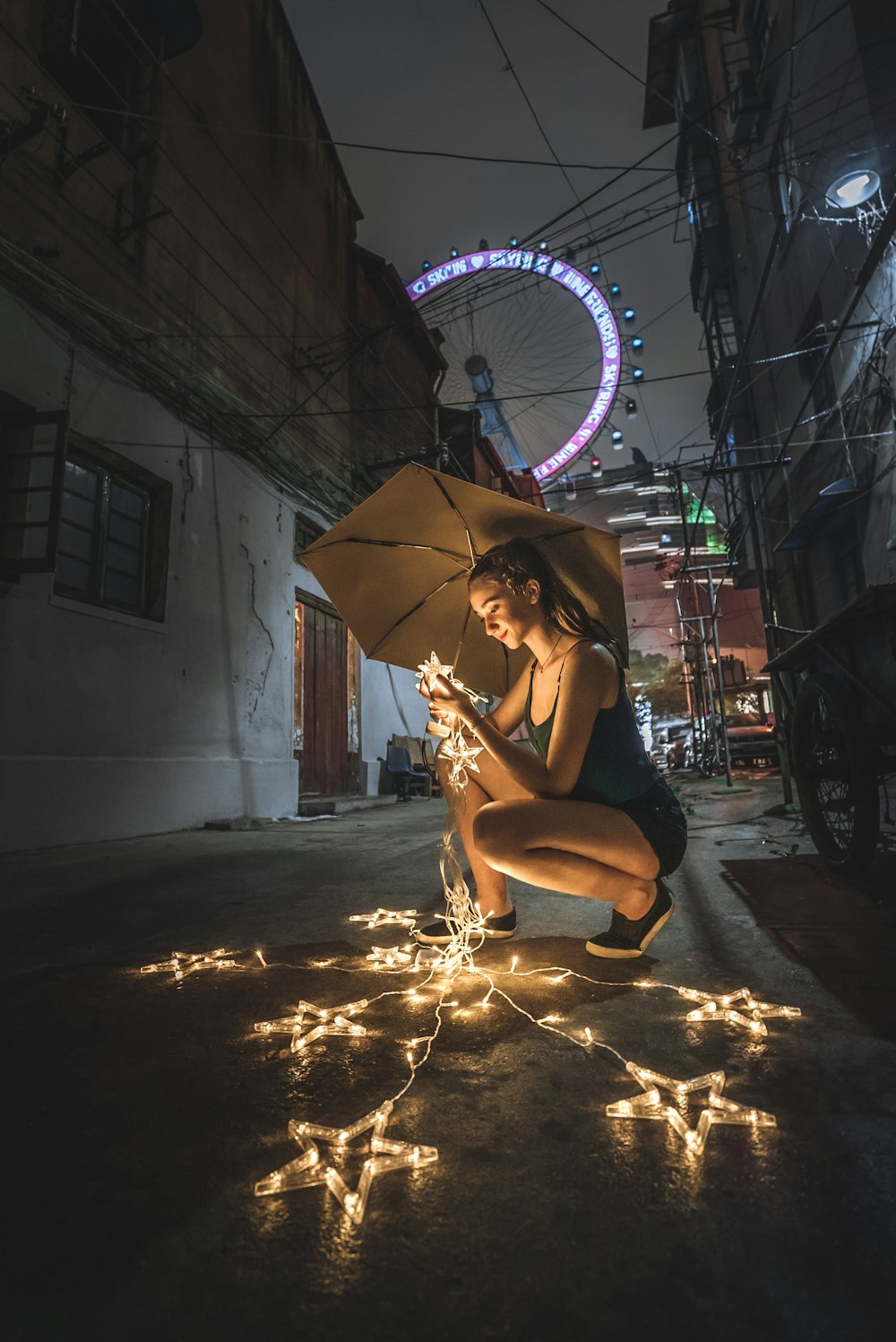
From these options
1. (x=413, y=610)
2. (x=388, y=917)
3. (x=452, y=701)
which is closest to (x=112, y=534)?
(x=413, y=610)

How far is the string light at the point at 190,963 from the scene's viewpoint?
206 centimetres

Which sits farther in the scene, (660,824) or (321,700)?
(321,700)

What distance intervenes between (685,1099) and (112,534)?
21.9ft

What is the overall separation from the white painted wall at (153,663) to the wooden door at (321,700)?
86 centimetres

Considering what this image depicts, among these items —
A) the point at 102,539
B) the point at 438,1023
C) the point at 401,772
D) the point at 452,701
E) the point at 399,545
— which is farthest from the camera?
the point at 401,772

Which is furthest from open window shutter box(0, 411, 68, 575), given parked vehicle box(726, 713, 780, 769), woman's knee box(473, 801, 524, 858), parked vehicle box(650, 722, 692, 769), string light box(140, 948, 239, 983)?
parked vehicle box(650, 722, 692, 769)

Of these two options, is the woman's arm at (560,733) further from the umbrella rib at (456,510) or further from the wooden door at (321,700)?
the wooden door at (321,700)

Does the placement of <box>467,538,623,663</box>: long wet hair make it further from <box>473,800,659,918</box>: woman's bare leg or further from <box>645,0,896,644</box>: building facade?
<box>645,0,896,644</box>: building facade

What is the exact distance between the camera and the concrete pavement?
0.74 metres

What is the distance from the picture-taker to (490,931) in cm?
238

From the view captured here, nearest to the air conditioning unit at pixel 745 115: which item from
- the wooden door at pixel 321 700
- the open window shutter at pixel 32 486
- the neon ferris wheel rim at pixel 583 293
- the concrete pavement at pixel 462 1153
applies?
the neon ferris wheel rim at pixel 583 293

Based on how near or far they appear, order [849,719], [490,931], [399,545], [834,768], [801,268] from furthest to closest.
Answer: [801,268], [834,768], [849,719], [399,545], [490,931]

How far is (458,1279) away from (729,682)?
24060 millimetres

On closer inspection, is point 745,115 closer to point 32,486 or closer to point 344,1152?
point 32,486
